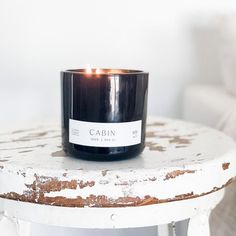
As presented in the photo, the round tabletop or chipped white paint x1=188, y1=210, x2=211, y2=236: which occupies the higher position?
the round tabletop

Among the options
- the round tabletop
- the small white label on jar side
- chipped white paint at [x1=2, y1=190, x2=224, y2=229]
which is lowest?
chipped white paint at [x1=2, y1=190, x2=224, y2=229]

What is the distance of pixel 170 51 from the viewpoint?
1085mm

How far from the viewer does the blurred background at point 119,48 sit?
987 mm

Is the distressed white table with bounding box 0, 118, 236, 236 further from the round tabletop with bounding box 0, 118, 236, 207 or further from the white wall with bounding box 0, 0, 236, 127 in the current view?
the white wall with bounding box 0, 0, 236, 127

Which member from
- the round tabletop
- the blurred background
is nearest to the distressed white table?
the round tabletop

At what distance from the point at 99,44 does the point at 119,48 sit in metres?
0.05

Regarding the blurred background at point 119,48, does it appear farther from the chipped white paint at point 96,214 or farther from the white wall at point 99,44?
the chipped white paint at point 96,214

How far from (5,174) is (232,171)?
0.85ft

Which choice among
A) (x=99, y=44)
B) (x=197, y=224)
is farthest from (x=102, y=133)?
(x=99, y=44)

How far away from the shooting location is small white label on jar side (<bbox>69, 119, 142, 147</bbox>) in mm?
458

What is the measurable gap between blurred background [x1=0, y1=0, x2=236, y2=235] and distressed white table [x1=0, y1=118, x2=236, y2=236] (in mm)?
457

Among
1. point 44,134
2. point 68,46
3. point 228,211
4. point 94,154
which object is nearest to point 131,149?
point 94,154

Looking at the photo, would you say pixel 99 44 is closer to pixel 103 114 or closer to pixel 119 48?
pixel 119 48

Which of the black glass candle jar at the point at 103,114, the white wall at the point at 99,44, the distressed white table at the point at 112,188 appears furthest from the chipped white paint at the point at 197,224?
the white wall at the point at 99,44
